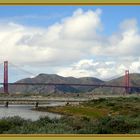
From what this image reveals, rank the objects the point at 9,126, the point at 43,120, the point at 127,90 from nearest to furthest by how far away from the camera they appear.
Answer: the point at 9,126
the point at 43,120
the point at 127,90

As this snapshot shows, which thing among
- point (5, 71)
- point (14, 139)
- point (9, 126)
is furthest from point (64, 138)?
point (5, 71)

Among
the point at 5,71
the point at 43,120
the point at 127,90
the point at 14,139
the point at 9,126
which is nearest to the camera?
the point at 14,139

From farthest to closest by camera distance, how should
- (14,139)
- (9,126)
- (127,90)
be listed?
(127,90) → (9,126) → (14,139)
